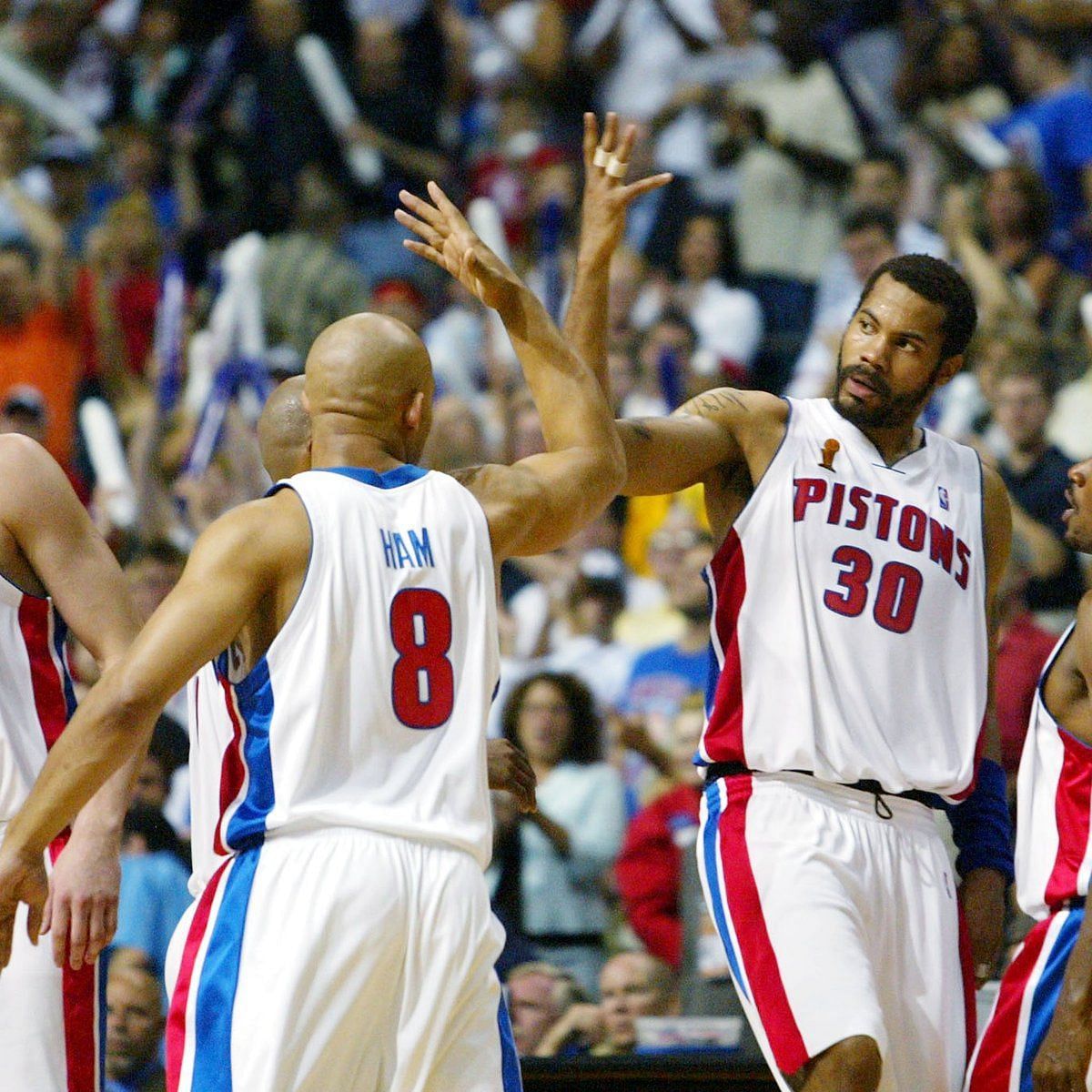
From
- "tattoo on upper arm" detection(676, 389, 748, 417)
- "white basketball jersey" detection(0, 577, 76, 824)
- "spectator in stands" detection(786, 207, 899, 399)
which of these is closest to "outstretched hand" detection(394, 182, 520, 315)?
"tattoo on upper arm" detection(676, 389, 748, 417)

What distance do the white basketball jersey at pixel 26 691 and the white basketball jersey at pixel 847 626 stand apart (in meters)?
1.63

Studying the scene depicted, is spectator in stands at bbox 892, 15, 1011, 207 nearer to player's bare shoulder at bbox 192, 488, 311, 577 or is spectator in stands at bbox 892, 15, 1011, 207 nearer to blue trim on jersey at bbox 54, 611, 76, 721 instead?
blue trim on jersey at bbox 54, 611, 76, 721

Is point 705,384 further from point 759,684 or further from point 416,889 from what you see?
point 416,889

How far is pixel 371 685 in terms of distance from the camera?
3977 millimetres

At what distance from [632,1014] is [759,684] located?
8.47 feet

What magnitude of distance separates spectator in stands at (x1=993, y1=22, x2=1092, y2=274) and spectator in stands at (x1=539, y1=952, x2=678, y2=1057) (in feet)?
17.6

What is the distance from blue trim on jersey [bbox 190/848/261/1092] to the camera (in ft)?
12.7

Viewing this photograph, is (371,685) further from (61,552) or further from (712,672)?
(712,672)

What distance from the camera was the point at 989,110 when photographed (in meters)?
11.8

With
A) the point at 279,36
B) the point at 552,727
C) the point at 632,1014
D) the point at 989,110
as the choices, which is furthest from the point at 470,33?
the point at 632,1014

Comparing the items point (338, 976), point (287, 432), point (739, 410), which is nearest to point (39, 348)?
point (287, 432)

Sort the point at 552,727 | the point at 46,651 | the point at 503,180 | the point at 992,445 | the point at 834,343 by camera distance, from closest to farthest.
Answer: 1. the point at 46,651
2. the point at 552,727
3. the point at 992,445
4. the point at 834,343
5. the point at 503,180

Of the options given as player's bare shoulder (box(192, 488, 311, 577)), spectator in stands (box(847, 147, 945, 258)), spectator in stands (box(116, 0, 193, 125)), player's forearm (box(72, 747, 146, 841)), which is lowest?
player's forearm (box(72, 747, 146, 841))

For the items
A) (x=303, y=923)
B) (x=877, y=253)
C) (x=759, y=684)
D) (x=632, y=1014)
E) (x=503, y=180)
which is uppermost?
(x=503, y=180)
